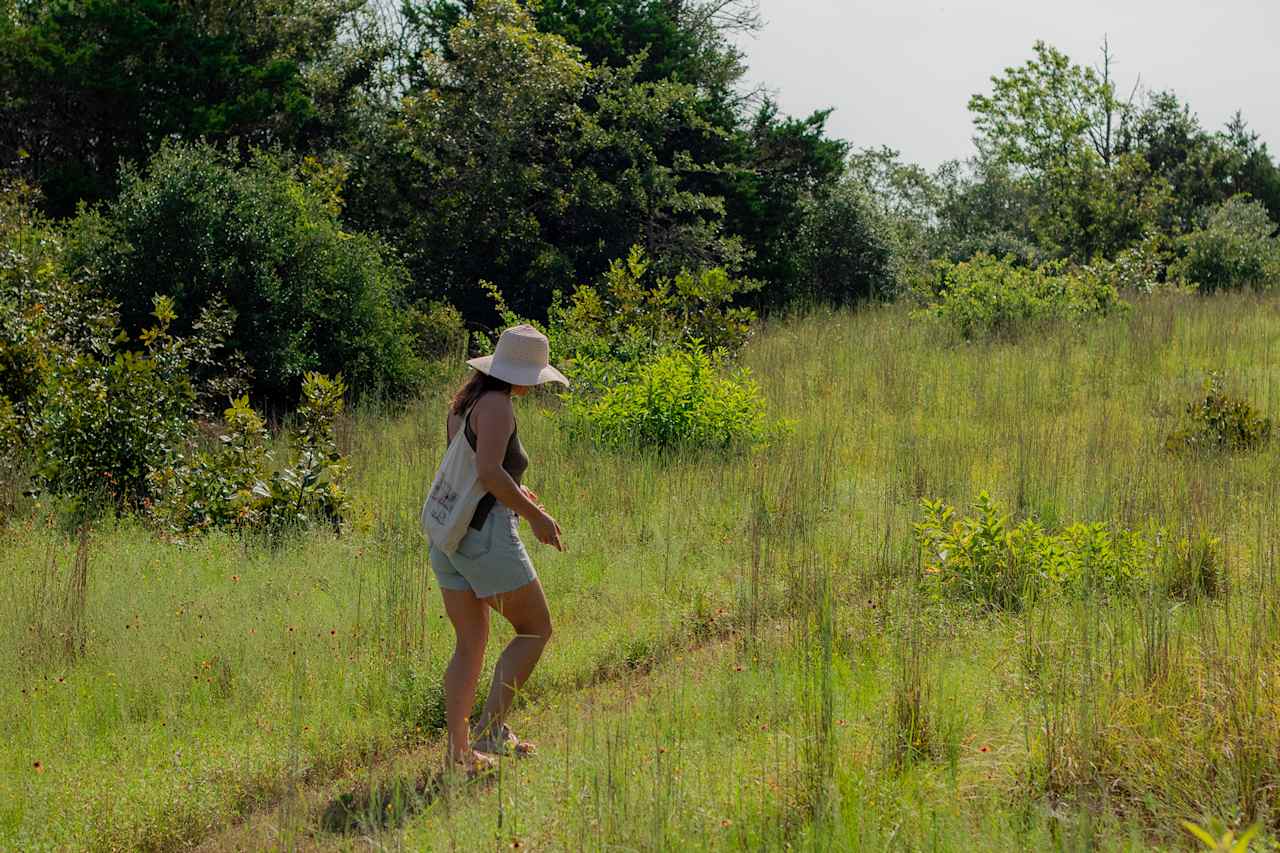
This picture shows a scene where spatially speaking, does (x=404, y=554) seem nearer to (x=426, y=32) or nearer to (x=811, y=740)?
(x=811, y=740)

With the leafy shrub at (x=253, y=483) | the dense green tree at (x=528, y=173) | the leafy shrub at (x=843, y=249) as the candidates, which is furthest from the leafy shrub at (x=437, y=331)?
the leafy shrub at (x=843, y=249)

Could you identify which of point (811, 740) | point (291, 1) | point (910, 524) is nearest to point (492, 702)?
point (811, 740)

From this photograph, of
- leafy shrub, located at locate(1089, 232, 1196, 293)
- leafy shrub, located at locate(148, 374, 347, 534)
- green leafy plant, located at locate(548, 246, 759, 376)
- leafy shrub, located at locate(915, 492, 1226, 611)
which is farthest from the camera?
leafy shrub, located at locate(1089, 232, 1196, 293)

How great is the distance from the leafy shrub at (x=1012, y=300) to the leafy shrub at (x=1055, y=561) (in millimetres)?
9466

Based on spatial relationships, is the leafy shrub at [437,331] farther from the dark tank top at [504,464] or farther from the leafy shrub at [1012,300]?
the dark tank top at [504,464]

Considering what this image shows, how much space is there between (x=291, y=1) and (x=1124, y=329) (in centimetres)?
1844

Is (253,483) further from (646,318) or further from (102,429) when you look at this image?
(646,318)

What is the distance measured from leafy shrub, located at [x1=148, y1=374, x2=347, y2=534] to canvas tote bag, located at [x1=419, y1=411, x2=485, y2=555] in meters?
4.05

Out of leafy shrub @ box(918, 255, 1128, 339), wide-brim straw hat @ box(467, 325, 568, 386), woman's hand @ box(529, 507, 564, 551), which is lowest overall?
woman's hand @ box(529, 507, 564, 551)

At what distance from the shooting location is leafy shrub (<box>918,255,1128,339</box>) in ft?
53.8

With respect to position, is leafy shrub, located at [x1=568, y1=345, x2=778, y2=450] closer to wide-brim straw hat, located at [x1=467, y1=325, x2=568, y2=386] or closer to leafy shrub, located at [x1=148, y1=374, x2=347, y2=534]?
leafy shrub, located at [x1=148, y1=374, x2=347, y2=534]

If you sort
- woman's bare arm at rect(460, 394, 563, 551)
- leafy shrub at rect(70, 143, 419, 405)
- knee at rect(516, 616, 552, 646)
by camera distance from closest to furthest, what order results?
1. woman's bare arm at rect(460, 394, 563, 551)
2. knee at rect(516, 616, 552, 646)
3. leafy shrub at rect(70, 143, 419, 405)

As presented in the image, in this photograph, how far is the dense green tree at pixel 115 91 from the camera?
2089 cm

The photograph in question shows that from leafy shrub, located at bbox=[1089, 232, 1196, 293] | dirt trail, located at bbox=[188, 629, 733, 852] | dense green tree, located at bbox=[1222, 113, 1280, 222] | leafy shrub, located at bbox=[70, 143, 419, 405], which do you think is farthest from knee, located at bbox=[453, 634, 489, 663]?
dense green tree, located at bbox=[1222, 113, 1280, 222]
